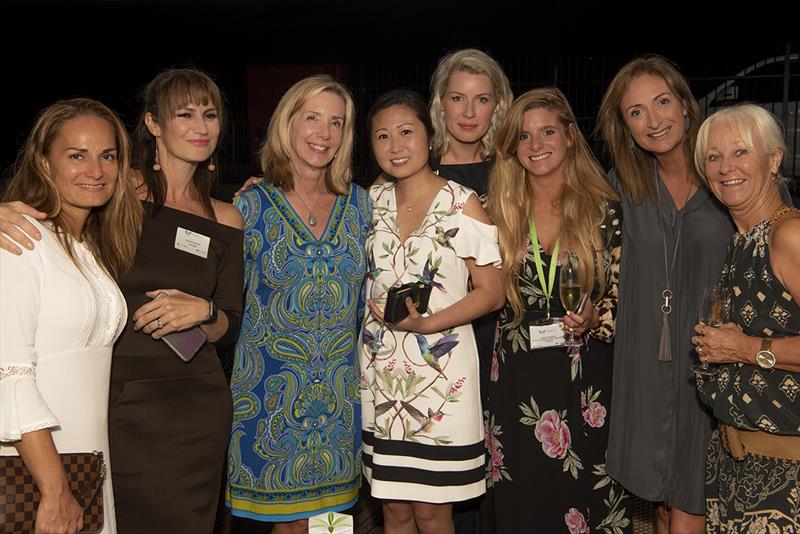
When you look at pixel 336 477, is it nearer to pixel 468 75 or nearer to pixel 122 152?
pixel 122 152

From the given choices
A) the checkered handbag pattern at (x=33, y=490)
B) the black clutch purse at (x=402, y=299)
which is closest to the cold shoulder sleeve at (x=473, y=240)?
the black clutch purse at (x=402, y=299)

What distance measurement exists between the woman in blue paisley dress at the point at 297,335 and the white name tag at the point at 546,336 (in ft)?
2.36

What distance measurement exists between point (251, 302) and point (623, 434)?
158 cm

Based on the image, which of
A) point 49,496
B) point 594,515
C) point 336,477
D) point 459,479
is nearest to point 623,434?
point 594,515

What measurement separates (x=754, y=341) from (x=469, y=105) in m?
1.72

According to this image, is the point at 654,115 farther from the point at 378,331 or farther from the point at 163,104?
the point at 163,104

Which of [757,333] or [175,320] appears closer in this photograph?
[757,333]

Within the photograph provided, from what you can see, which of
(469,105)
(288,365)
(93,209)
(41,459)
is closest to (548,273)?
(469,105)

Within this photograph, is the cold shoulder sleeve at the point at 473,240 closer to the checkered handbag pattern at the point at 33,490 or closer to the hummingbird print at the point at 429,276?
the hummingbird print at the point at 429,276

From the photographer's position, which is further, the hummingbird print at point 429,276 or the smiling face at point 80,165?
the hummingbird print at point 429,276

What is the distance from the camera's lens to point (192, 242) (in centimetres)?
298

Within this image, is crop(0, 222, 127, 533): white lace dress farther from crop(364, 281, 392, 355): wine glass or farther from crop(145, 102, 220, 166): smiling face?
crop(364, 281, 392, 355): wine glass

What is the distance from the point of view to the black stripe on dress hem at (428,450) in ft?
10.6

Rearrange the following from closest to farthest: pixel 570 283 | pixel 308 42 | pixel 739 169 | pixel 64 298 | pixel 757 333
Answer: pixel 64 298 < pixel 757 333 < pixel 739 169 < pixel 570 283 < pixel 308 42
